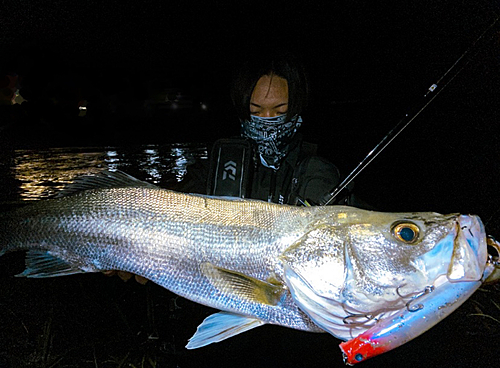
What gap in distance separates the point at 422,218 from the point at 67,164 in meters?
16.2

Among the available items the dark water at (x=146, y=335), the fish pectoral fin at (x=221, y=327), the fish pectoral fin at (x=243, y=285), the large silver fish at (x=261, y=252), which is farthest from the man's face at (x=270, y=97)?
the dark water at (x=146, y=335)

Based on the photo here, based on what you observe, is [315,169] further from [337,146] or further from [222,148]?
[337,146]

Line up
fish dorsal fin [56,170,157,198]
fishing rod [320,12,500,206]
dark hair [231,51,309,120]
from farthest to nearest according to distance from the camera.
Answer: dark hair [231,51,309,120]
fishing rod [320,12,500,206]
fish dorsal fin [56,170,157,198]

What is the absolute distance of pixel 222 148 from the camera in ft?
9.56

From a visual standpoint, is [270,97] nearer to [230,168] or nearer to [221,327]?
[230,168]

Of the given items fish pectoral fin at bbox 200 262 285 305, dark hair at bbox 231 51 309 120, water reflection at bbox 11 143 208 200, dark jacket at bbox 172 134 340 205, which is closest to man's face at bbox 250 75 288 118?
dark hair at bbox 231 51 309 120

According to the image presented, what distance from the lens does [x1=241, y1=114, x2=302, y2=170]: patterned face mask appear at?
118 inches

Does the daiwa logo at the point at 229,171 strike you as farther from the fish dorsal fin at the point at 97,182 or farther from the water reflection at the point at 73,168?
the water reflection at the point at 73,168

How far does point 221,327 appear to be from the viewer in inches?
70.9

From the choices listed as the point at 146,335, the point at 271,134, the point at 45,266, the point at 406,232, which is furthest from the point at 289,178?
the point at 146,335

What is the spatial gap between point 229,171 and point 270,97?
77 centimetres

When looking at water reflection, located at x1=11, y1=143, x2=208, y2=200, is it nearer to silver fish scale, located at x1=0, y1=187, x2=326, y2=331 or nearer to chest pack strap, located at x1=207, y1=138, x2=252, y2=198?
chest pack strap, located at x1=207, y1=138, x2=252, y2=198

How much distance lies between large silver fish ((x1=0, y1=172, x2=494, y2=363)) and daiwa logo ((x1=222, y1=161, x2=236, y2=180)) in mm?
870

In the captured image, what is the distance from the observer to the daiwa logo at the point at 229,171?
2.84 metres
